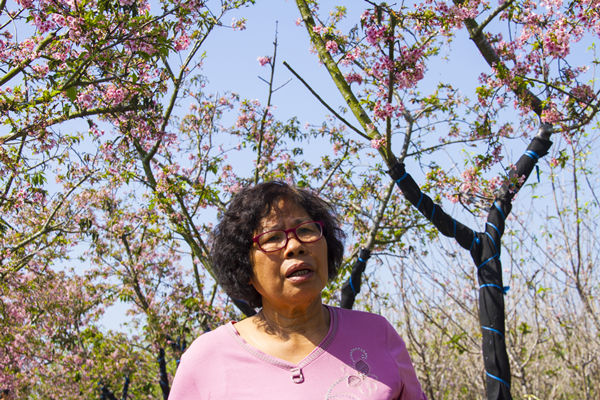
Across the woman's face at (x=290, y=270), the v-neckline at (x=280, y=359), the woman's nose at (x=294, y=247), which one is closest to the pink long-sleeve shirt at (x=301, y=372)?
the v-neckline at (x=280, y=359)

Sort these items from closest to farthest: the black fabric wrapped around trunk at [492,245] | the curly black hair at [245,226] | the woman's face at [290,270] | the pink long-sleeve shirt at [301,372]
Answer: the pink long-sleeve shirt at [301,372] → the woman's face at [290,270] → the curly black hair at [245,226] → the black fabric wrapped around trunk at [492,245]

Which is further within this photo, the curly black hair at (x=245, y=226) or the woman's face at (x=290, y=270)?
the curly black hair at (x=245, y=226)

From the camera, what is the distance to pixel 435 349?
794cm

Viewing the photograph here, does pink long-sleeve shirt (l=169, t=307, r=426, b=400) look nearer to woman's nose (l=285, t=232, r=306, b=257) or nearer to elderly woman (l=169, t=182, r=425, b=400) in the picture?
elderly woman (l=169, t=182, r=425, b=400)

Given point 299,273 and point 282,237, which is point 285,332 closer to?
point 299,273

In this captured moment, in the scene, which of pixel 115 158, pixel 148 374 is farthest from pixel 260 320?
pixel 148 374

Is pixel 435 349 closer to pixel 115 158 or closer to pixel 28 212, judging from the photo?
pixel 115 158

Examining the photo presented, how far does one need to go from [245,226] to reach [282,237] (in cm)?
18

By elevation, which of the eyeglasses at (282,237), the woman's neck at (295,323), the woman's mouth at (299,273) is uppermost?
the eyeglasses at (282,237)

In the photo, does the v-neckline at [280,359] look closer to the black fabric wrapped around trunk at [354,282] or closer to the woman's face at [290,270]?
the woman's face at [290,270]

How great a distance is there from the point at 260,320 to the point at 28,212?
6.90 meters

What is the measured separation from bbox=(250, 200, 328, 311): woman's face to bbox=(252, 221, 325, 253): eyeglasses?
0.01 m

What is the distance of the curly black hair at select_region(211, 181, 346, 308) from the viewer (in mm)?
1891

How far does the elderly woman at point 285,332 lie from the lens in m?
1.59
